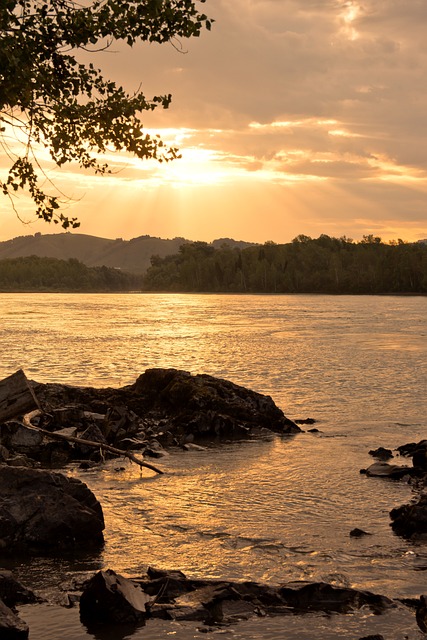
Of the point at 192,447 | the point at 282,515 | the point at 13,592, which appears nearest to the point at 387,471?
the point at 282,515

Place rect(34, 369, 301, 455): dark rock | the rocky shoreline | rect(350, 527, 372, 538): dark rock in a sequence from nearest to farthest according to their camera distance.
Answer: the rocky shoreline → rect(350, 527, 372, 538): dark rock → rect(34, 369, 301, 455): dark rock

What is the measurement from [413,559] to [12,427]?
10.6 m

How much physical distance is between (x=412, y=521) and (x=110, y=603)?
547cm

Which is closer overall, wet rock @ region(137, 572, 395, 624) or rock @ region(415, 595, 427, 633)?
rock @ region(415, 595, 427, 633)

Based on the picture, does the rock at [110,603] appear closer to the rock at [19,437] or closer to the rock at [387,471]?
the rock at [387,471]

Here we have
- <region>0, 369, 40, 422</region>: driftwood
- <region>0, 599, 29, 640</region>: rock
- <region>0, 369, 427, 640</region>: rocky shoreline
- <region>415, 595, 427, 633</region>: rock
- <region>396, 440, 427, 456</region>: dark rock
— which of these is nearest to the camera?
<region>0, 599, 29, 640</region>: rock

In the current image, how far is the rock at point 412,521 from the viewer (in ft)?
41.2

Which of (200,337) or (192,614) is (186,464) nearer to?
(192,614)

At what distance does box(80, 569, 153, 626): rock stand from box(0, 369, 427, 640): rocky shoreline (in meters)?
0.01

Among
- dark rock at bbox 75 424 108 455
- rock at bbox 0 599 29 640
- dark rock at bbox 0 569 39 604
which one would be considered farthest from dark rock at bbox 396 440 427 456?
rock at bbox 0 599 29 640

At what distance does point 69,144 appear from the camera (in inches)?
709

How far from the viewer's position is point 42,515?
1202 centimetres

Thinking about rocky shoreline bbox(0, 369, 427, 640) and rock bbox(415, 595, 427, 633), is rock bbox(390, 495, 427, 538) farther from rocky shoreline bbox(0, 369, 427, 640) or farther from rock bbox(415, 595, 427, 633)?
rock bbox(415, 595, 427, 633)

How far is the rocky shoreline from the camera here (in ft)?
30.5
